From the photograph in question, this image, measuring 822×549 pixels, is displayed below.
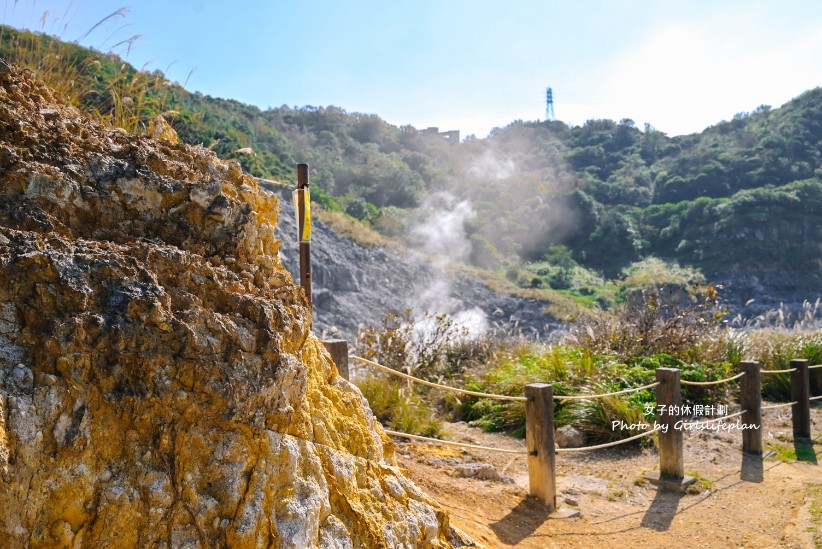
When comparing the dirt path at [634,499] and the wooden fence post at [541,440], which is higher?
the wooden fence post at [541,440]

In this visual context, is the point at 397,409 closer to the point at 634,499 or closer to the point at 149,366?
the point at 634,499

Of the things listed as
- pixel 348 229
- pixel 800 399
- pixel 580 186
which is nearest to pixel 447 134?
pixel 580 186

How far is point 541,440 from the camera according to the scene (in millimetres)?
4496

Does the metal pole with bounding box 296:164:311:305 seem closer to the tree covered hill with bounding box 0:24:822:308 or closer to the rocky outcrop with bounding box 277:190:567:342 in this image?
the rocky outcrop with bounding box 277:190:567:342

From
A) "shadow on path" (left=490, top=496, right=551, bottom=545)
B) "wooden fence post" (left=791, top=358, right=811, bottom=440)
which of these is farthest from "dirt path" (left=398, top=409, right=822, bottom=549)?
"wooden fence post" (left=791, top=358, right=811, bottom=440)

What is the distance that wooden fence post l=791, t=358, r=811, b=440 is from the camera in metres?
6.86

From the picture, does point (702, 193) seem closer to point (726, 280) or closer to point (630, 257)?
point (630, 257)

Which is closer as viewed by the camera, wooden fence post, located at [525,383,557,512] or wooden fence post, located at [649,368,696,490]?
wooden fence post, located at [525,383,557,512]

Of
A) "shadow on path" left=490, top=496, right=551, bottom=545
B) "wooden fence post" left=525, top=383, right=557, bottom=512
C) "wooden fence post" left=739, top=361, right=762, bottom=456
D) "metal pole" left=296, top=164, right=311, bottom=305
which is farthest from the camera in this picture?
"wooden fence post" left=739, top=361, right=762, bottom=456

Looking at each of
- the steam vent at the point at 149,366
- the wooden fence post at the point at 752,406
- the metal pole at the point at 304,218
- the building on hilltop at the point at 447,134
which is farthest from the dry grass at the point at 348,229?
the building on hilltop at the point at 447,134

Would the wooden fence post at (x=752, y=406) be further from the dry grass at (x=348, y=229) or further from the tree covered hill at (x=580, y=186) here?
the tree covered hill at (x=580, y=186)

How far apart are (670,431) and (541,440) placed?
1.36 metres

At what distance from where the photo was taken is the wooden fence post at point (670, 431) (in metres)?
5.19

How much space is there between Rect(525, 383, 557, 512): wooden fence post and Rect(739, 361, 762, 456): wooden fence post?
2.73 metres
